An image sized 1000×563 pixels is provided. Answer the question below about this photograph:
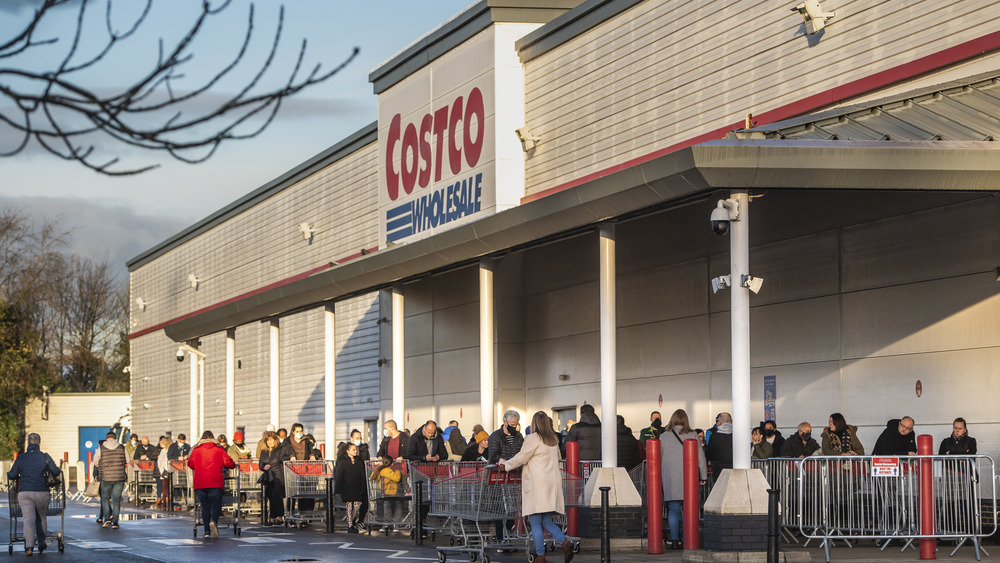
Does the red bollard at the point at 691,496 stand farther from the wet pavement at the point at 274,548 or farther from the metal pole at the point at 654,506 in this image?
the metal pole at the point at 654,506

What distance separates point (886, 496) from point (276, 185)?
1250 inches

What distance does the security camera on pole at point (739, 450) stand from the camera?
14.9 metres

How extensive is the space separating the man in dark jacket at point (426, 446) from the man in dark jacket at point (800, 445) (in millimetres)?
5831

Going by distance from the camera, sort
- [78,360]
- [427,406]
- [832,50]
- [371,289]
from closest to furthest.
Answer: [832,50] < [371,289] < [427,406] < [78,360]

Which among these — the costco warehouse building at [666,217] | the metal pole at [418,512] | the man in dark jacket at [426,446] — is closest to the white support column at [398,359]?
the costco warehouse building at [666,217]

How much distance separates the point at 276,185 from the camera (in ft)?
145

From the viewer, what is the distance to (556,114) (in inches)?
1068

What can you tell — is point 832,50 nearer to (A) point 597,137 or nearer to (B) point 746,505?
(A) point 597,137

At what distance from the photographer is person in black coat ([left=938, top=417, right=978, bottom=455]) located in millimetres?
17172

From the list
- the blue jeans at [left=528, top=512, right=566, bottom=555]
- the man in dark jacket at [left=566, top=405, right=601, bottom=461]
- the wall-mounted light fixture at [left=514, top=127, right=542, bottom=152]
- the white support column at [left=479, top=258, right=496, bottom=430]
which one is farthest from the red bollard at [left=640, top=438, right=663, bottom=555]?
the wall-mounted light fixture at [left=514, top=127, right=542, bottom=152]

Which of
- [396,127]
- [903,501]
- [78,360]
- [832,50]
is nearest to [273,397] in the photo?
[396,127]

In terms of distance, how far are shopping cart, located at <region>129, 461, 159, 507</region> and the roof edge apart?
1043cm

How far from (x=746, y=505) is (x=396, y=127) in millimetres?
18979

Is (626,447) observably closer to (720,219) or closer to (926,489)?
(720,219)
